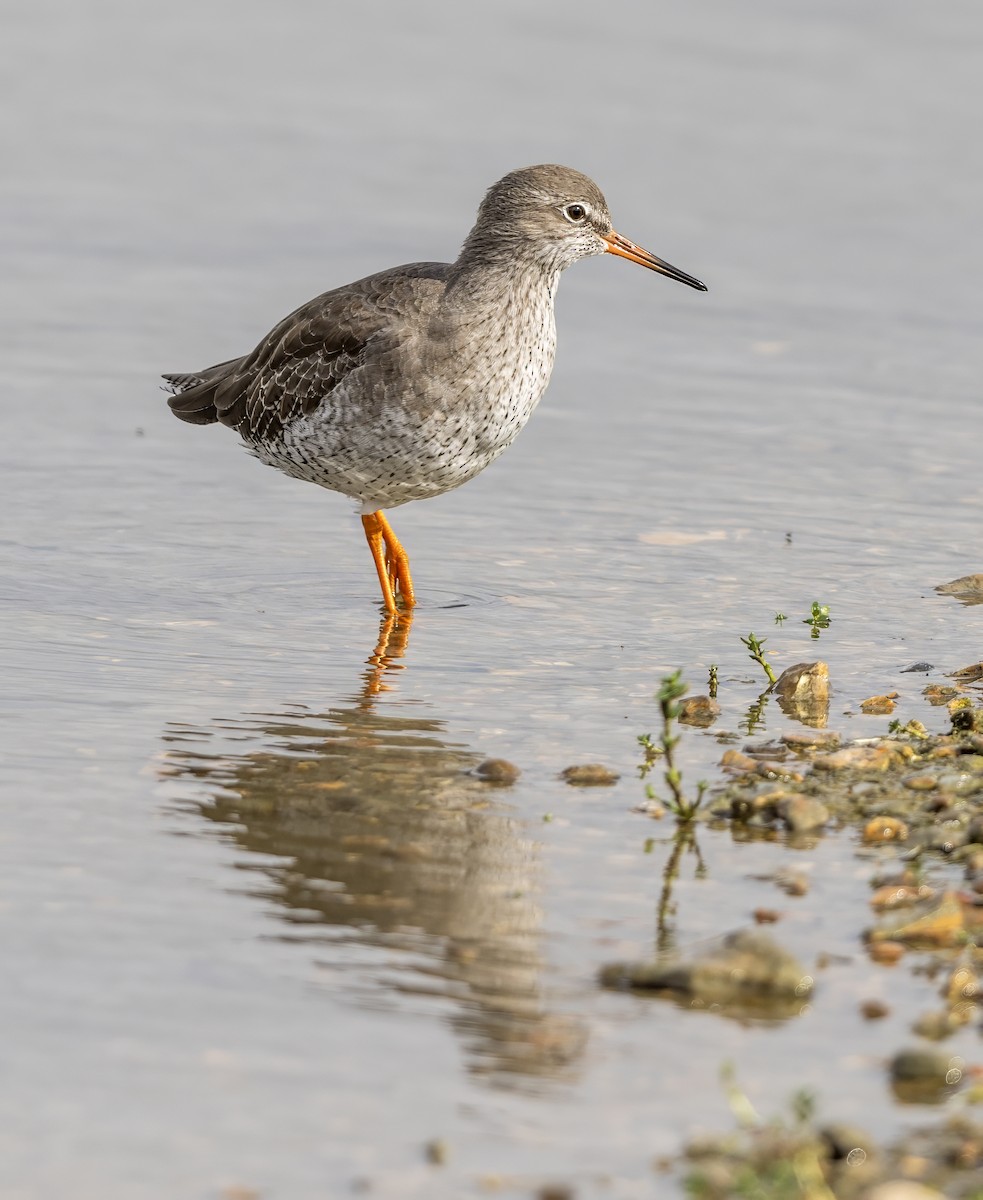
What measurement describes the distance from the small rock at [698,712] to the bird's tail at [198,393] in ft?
14.2

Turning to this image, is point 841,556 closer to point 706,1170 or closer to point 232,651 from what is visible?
point 232,651

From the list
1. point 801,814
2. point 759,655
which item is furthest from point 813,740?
point 801,814

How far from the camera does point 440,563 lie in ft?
35.6

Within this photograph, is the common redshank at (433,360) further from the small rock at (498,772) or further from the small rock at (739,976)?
the small rock at (739,976)

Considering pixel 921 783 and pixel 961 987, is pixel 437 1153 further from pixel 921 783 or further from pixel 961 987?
pixel 921 783

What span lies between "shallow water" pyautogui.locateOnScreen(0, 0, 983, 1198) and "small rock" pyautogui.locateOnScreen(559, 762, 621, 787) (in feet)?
0.47

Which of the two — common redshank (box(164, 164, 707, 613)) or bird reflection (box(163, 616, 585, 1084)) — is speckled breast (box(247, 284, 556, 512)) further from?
bird reflection (box(163, 616, 585, 1084))

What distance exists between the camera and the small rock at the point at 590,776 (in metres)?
7.36

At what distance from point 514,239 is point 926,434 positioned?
4.25 meters

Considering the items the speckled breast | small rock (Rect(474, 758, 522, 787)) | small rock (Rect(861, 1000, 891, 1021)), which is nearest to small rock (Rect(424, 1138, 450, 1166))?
small rock (Rect(861, 1000, 891, 1021))

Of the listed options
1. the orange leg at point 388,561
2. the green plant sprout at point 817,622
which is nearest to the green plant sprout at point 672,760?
the green plant sprout at point 817,622

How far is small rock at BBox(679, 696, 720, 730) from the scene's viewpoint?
8.16 metres

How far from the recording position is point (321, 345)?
33.0 feet

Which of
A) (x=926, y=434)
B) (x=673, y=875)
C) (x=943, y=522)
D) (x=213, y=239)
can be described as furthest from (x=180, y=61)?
(x=673, y=875)
